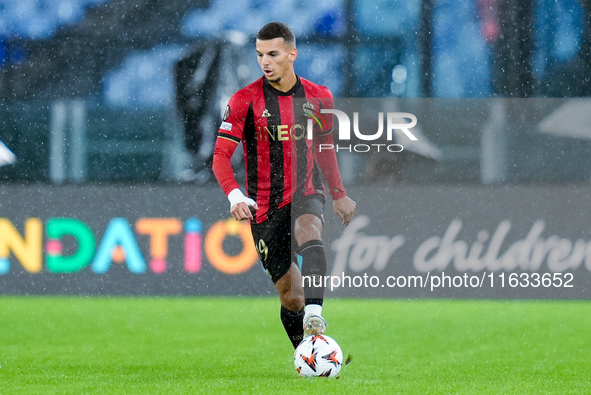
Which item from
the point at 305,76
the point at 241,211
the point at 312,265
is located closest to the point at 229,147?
the point at 241,211

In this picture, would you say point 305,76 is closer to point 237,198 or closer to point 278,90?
point 278,90

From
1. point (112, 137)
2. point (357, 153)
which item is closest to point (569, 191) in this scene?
point (357, 153)

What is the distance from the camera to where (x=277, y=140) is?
4699mm

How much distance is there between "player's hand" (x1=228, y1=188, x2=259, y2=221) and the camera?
4270mm

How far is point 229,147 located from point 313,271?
0.82 meters

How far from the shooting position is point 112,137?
9.12 m

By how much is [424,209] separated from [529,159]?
50.7 inches

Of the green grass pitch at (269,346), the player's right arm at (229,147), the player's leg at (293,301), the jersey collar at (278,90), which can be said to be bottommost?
the green grass pitch at (269,346)

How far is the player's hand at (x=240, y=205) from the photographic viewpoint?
4.27m

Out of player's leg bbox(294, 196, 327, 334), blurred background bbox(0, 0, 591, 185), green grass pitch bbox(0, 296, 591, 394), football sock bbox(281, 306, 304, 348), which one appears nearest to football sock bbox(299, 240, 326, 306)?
player's leg bbox(294, 196, 327, 334)

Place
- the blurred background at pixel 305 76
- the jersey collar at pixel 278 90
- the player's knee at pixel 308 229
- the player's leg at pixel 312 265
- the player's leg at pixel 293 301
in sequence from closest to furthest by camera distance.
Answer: the player's leg at pixel 312 265 → the player's knee at pixel 308 229 → the player's leg at pixel 293 301 → the jersey collar at pixel 278 90 → the blurred background at pixel 305 76

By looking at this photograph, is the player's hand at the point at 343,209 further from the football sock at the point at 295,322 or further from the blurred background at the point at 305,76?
the blurred background at the point at 305,76

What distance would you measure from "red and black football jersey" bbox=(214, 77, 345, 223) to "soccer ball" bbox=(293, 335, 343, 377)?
0.79 m

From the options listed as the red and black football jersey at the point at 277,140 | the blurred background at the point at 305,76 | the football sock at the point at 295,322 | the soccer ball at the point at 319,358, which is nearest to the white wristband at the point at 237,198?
the red and black football jersey at the point at 277,140
